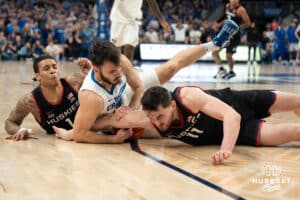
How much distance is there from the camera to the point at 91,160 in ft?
11.1

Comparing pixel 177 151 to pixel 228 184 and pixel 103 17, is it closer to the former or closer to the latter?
pixel 228 184

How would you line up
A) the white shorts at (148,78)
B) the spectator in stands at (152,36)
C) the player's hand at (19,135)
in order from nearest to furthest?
the player's hand at (19,135) → the white shorts at (148,78) → the spectator in stands at (152,36)

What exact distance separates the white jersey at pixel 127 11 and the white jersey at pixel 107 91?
3.26 m

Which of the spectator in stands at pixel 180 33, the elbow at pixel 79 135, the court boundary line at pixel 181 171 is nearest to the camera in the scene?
the court boundary line at pixel 181 171

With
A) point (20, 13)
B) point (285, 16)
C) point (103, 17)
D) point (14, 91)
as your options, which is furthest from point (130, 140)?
point (285, 16)

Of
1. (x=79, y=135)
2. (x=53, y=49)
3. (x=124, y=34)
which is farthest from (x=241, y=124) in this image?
(x=53, y=49)

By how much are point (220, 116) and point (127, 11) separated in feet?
13.7

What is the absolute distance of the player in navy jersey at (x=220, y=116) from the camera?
325 centimetres

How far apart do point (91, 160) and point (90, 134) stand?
0.59 m

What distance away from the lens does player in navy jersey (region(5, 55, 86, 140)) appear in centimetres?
420

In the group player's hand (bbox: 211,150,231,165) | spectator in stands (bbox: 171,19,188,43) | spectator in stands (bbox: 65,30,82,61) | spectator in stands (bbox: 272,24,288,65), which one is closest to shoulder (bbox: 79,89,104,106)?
player's hand (bbox: 211,150,231,165)

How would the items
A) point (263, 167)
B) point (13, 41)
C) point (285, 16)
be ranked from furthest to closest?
point (285, 16) < point (13, 41) < point (263, 167)

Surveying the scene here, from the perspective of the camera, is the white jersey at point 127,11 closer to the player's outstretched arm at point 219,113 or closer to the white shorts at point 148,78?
the white shorts at point 148,78

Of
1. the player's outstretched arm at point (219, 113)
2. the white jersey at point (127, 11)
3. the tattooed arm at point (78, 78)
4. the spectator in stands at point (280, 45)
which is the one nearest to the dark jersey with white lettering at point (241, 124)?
the player's outstretched arm at point (219, 113)
